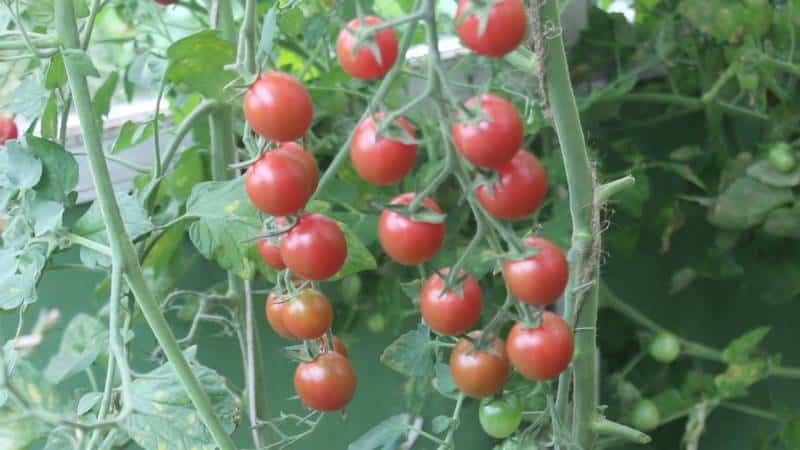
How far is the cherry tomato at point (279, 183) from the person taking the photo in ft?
1.30

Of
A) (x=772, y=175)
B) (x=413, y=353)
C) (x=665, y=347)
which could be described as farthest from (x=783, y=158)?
(x=413, y=353)

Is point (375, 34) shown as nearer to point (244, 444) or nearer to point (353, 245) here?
point (353, 245)

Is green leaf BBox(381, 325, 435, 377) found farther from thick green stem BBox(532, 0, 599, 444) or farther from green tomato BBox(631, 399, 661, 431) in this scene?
green tomato BBox(631, 399, 661, 431)

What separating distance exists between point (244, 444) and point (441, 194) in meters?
0.42

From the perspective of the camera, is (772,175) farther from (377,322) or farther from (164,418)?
(164,418)

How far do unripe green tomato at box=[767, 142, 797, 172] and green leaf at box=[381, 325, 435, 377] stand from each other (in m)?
0.63

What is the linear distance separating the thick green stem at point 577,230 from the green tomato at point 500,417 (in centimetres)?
4

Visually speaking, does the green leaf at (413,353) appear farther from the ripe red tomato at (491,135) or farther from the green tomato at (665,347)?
the green tomato at (665,347)

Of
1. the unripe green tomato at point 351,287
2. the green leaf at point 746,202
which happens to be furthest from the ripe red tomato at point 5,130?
the green leaf at point 746,202

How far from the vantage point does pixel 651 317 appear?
4.45ft

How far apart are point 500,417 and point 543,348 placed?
123 millimetres

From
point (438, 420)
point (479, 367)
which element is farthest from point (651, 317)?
point (479, 367)

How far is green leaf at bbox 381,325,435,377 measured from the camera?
0.53 metres

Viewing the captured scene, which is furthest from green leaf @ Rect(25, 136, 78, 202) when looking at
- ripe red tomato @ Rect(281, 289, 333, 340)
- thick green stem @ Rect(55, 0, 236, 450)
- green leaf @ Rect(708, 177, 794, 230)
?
green leaf @ Rect(708, 177, 794, 230)
